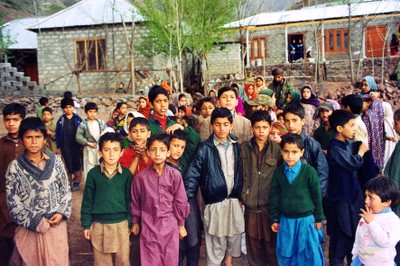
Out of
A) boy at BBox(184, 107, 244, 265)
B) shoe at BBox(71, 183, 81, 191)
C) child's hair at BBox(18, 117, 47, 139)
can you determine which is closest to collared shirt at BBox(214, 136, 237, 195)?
boy at BBox(184, 107, 244, 265)

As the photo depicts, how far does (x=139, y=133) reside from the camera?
3.82m

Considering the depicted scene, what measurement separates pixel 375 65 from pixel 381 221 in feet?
56.6

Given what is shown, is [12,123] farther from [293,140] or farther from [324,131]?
[324,131]

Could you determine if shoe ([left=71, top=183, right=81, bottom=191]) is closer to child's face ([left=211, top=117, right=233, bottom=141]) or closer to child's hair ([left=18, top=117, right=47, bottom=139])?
child's hair ([left=18, top=117, right=47, bottom=139])

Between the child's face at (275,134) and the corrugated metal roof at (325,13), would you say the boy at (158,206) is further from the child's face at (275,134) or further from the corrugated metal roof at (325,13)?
the corrugated metal roof at (325,13)

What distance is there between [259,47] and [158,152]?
2202cm

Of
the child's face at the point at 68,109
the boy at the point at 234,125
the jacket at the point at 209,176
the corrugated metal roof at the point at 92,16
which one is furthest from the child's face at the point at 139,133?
the corrugated metal roof at the point at 92,16

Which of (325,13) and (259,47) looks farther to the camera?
(259,47)

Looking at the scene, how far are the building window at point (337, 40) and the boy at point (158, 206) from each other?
21.9 meters

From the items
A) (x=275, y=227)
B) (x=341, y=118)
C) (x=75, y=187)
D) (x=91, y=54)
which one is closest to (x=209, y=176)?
(x=275, y=227)

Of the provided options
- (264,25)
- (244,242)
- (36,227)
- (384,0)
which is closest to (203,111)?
(244,242)

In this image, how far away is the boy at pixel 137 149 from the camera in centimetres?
382

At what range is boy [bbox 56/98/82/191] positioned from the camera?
22.2 ft

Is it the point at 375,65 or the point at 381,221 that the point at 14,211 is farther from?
the point at 375,65
